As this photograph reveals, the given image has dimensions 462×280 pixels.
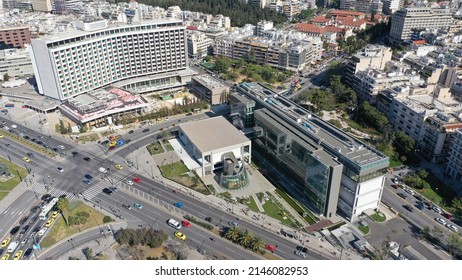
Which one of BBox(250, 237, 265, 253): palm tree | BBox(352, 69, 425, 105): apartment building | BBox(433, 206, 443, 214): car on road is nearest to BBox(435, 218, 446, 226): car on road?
BBox(433, 206, 443, 214): car on road

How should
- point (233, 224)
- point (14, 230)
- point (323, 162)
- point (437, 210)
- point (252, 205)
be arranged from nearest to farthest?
point (323, 162), point (14, 230), point (233, 224), point (437, 210), point (252, 205)

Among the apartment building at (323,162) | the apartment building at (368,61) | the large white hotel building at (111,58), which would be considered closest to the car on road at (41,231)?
the apartment building at (323,162)

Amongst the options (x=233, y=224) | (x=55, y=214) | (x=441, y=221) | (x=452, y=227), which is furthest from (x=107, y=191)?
(x=452, y=227)

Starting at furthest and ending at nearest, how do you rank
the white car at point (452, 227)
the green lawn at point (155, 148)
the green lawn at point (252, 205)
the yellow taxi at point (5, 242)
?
the green lawn at point (155, 148) → the green lawn at point (252, 205) → the white car at point (452, 227) → the yellow taxi at point (5, 242)

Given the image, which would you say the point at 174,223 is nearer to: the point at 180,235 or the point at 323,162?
the point at 180,235

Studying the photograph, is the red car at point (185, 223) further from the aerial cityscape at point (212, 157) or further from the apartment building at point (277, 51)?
the apartment building at point (277, 51)
